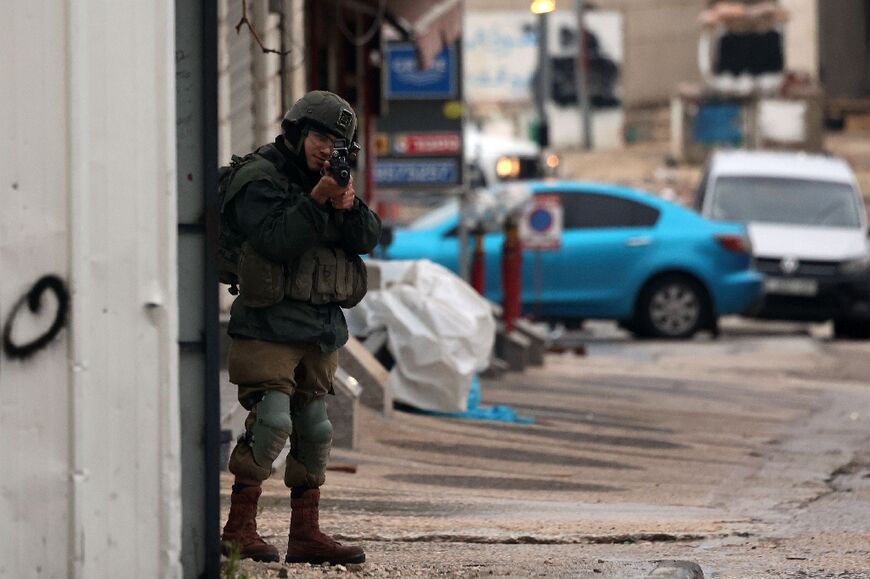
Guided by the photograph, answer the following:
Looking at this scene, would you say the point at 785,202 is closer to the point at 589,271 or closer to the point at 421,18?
the point at 589,271

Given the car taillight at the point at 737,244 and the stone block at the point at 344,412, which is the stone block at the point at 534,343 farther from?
the stone block at the point at 344,412

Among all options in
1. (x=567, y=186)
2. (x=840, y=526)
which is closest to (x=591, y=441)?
(x=840, y=526)

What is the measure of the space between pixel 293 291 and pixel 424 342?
5.67 metres

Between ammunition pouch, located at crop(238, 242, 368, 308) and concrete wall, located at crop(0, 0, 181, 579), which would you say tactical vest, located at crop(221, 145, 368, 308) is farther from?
concrete wall, located at crop(0, 0, 181, 579)

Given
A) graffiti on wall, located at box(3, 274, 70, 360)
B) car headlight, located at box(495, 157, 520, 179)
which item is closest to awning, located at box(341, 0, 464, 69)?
graffiti on wall, located at box(3, 274, 70, 360)

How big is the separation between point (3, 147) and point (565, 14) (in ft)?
163

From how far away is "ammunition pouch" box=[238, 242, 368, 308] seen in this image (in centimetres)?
602

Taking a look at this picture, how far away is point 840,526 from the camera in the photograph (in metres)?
8.12

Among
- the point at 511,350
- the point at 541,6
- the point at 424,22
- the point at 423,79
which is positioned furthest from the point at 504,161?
the point at 424,22

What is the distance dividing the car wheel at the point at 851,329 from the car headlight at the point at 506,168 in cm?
1119

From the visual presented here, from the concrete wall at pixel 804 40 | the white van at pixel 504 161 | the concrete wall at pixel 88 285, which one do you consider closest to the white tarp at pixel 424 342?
the concrete wall at pixel 88 285

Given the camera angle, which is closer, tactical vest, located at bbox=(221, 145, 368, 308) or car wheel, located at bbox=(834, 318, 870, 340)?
tactical vest, located at bbox=(221, 145, 368, 308)

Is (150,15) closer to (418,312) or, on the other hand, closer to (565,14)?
(418,312)

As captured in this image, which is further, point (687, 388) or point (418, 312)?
point (687, 388)
